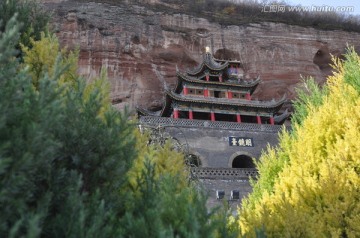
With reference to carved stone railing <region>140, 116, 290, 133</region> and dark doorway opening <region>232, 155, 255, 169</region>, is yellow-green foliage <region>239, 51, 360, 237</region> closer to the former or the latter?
carved stone railing <region>140, 116, 290, 133</region>

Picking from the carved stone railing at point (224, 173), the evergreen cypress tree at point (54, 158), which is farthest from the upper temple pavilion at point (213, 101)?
the evergreen cypress tree at point (54, 158)

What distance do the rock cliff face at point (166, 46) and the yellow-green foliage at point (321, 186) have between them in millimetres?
17195

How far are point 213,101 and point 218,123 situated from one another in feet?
5.11

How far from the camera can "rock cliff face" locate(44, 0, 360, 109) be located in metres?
23.7

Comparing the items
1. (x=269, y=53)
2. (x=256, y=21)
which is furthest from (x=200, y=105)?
(x=256, y=21)

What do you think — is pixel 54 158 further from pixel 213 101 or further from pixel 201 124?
pixel 213 101

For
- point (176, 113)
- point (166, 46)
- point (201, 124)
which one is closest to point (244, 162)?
point (201, 124)

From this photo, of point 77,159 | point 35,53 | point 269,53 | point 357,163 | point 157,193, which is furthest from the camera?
point 269,53

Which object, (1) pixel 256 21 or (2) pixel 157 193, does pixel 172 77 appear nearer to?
(1) pixel 256 21

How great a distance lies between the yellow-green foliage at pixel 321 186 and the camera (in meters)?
4.62

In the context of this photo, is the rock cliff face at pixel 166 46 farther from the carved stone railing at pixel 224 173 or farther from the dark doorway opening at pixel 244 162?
the carved stone railing at pixel 224 173

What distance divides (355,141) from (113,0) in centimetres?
2578

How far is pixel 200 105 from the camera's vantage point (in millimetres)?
19125

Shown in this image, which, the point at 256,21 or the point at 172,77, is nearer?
the point at 172,77
